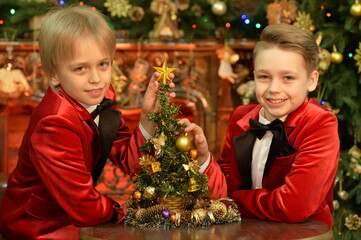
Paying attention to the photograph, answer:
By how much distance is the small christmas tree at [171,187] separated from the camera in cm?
208

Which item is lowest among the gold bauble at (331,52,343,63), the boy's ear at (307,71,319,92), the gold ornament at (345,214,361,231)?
the gold ornament at (345,214,361,231)

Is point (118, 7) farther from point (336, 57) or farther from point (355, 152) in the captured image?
point (355, 152)

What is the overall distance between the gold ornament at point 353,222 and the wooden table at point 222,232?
6.69 ft

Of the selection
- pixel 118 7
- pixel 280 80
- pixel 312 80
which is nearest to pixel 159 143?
pixel 280 80

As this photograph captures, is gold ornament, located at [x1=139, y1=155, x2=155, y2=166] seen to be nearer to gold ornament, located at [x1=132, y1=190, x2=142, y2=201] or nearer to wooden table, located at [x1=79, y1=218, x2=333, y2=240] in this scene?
gold ornament, located at [x1=132, y1=190, x2=142, y2=201]

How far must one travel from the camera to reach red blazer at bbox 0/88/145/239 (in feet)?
7.20

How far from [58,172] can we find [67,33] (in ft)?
1.60

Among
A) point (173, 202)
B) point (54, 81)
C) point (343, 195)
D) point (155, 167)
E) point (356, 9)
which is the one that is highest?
point (356, 9)

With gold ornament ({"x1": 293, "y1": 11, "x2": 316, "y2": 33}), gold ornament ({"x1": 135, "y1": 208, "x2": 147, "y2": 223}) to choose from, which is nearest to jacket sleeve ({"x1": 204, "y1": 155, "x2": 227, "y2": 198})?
gold ornament ({"x1": 135, "y1": 208, "x2": 147, "y2": 223})

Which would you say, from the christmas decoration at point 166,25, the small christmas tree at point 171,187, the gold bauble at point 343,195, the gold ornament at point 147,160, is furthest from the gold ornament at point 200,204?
the christmas decoration at point 166,25

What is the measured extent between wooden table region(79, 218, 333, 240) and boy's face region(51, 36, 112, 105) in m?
0.50

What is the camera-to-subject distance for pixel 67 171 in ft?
7.21

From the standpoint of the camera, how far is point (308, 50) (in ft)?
7.54

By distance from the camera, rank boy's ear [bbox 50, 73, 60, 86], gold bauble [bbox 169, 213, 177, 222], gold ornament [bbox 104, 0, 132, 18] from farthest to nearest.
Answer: gold ornament [bbox 104, 0, 132, 18], boy's ear [bbox 50, 73, 60, 86], gold bauble [bbox 169, 213, 177, 222]
